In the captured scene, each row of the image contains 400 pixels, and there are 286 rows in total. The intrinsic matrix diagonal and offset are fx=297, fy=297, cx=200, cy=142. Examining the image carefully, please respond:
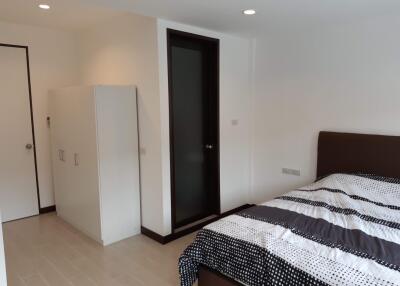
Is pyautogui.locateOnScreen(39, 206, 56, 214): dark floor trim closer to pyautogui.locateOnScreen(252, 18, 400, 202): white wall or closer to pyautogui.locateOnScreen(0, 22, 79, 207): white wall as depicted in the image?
pyautogui.locateOnScreen(0, 22, 79, 207): white wall

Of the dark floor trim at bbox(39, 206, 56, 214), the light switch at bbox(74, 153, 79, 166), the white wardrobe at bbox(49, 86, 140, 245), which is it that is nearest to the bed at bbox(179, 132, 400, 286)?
the white wardrobe at bbox(49, 86, 140, 245)

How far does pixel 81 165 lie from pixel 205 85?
174 centimetres

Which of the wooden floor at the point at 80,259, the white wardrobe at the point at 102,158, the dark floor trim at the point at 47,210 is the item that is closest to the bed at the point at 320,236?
the wooden floor at the point at 80,259

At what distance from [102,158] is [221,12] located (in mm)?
1871

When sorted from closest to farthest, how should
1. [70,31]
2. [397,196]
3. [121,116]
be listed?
[397,196] → [121,116] → [70,31]

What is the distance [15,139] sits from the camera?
3.82 meters

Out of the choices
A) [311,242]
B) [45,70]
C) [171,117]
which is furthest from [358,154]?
[45,70]

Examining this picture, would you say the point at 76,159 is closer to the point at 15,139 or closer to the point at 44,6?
the point at 15,139

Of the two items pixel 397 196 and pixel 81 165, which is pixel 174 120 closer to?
pixel 81 165

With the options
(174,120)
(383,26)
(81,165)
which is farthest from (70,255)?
(383,26)

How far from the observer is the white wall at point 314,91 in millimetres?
2955

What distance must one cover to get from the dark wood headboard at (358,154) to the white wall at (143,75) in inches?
72.0

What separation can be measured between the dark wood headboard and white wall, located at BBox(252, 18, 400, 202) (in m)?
0.12

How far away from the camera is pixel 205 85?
3684mm
